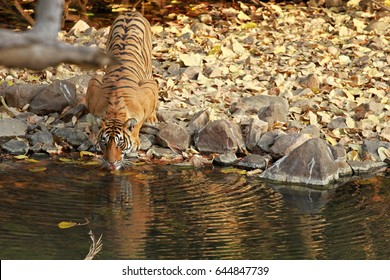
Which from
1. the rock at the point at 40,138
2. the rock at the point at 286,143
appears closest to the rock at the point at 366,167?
the rock at the point at 286,143

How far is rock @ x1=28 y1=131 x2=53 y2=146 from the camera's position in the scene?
25.3 ft

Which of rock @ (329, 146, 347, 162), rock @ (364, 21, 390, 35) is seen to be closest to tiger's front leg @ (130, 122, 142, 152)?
rock @ (329, 146, 347, 162)

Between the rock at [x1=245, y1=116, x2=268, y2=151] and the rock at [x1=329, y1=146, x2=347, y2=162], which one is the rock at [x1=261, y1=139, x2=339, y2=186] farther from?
the rock at [x1=245, y1=116, x2=268, y2=151]

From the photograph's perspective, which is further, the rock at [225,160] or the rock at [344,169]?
the rock at [225,160]

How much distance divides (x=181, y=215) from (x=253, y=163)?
1.60 metres

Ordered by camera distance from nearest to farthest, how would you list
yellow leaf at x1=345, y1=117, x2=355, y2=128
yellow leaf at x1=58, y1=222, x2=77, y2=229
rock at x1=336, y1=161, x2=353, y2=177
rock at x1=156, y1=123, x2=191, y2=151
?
1. yellow leaf at x1=58, y1=222, x2=77, y2=229
2. rock at x1=336, y1=161, x2=353, y2=177
3. rock at x1=156, y1=123, x2=191, y2=151
4. yellow leaf at x1=345, y1=117, x2=355, y2=128

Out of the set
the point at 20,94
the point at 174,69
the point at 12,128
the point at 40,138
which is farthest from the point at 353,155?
the point at 20,94

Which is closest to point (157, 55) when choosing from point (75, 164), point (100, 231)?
point (75, 164)

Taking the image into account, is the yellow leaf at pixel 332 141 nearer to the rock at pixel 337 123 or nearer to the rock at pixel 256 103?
the rock at pixel 337 123

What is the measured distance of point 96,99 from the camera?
307 inches

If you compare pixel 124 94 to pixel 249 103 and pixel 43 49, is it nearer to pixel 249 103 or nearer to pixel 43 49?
pixel 249 103

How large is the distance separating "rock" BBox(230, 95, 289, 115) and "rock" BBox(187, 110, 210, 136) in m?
0.48

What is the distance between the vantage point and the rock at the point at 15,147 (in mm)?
7508

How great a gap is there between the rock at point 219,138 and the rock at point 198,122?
18 centimetres
